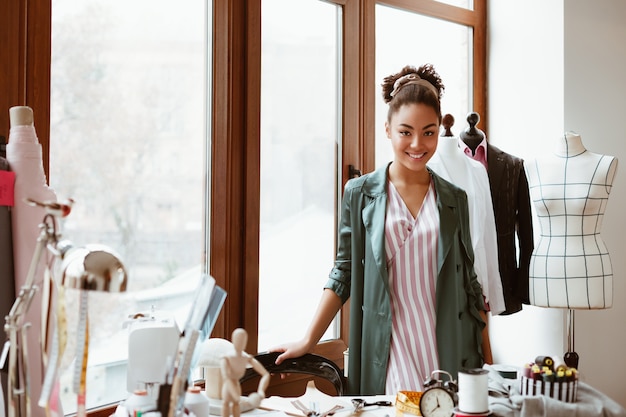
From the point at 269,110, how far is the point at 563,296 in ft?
4.56

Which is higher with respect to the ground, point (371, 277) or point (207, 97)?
point (207, 97)

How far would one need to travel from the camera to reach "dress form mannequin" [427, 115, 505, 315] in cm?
270

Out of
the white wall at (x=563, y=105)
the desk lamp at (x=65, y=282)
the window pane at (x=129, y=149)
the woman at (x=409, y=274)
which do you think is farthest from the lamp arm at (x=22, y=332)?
the white wall at (x=563, y=105)

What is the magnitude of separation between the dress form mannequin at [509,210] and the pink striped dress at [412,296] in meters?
0.86

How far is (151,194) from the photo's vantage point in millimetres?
2266

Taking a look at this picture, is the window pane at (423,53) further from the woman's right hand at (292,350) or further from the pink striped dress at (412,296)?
the woman's right hand at (292,350)

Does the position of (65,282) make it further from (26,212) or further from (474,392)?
(474,392)

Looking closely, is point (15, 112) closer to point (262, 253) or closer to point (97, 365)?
point (97, 365)

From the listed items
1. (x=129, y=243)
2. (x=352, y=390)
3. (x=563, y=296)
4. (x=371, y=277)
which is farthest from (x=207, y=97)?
(x=563, y=296)

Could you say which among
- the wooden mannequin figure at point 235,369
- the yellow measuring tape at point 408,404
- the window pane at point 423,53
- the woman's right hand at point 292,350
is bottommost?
the yellow measuring tape at point 408,404

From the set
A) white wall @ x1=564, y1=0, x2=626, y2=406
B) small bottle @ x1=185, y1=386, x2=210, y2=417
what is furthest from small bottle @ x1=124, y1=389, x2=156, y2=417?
white wall @ x1=564, y1=0, x2=626, y2=406

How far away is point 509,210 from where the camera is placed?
116 inches

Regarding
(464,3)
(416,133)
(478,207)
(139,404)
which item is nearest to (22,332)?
(139,404)

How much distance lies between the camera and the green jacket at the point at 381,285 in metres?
2.17
